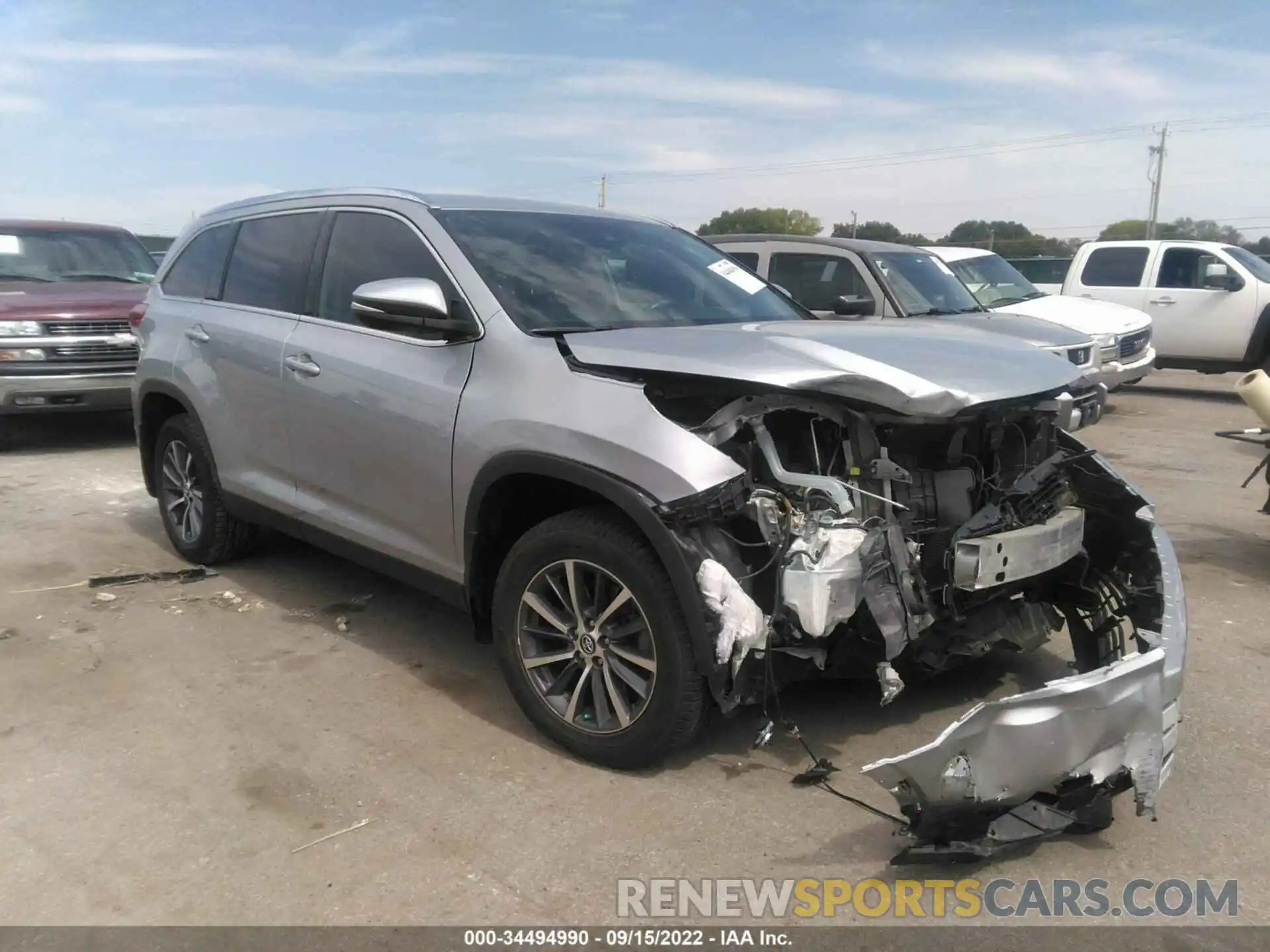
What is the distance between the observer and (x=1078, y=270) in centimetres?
1414

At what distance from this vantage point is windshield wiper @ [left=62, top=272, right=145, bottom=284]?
10109 millimetres

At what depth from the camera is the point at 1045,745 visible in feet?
8.52

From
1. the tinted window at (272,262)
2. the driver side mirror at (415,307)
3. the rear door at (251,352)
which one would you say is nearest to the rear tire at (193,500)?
the rear door at (251,352)

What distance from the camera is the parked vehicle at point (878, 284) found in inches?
338

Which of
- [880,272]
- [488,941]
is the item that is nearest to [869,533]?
[488,941]

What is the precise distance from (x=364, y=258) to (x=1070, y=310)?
909cm

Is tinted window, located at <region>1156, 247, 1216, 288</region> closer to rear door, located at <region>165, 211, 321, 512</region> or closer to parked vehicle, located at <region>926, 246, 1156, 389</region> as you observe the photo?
parked vehicle, located at <region>926, 246, 1156, 389</region>

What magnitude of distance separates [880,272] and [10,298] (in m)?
7.57

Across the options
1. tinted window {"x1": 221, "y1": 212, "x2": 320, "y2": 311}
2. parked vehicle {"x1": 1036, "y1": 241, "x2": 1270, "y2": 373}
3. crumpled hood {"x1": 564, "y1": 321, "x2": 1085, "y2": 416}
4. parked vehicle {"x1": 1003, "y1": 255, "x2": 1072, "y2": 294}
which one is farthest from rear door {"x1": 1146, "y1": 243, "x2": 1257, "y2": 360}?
tinted window {"x1": 221, "y1": 212, "x2": 320, "y2": 311}

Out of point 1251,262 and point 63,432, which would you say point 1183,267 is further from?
point 63,432

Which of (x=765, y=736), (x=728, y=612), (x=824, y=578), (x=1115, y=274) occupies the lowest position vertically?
(x=765, y=736)

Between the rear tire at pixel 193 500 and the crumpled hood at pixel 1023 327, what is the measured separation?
5286 mm

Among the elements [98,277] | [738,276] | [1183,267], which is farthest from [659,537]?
[1183,267]

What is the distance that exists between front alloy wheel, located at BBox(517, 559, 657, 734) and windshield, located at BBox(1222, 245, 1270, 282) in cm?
1284
